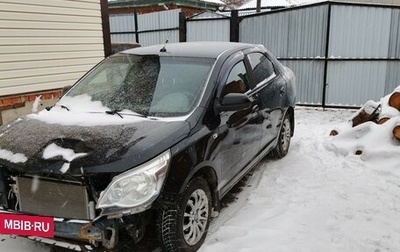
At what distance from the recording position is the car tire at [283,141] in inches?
211

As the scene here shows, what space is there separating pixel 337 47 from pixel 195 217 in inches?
287

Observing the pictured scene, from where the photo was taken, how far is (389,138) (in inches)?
208

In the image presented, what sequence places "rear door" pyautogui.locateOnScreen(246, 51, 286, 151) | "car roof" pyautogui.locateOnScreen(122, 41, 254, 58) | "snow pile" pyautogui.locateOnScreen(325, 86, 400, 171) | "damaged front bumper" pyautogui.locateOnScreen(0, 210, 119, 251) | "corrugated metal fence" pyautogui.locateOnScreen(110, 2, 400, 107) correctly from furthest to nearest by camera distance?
"corrugated metal fence" pyautogui.locateOnScreen(110, 2, 400, 107), "snow pile" pyautogui.locateOnScreen(325, 86, 400, 171), "rear door" pyautogui.locateOnScreen(246, 51, 286, 151), "car roof" pyautogui.locateOnScreen(122, 41, 254, 58), "damaged front bumper" pyautogui.locateOnScreen(0, 210, 119, 251)

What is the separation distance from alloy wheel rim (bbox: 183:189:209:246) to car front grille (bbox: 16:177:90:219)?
31.4 inches

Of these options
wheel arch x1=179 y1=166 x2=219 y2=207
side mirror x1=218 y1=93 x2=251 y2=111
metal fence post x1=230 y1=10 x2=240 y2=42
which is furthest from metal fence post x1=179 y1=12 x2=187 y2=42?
wheel arch x1=179 y1=166 x2=219 y2=207

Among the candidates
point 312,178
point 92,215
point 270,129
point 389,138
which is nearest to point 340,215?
point 312,178

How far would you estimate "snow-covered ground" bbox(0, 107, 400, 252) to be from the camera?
322 centimetres

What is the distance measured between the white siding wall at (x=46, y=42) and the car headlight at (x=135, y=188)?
4.98 meters

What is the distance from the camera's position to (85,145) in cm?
269

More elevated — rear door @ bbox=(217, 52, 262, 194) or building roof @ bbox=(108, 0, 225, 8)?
building roof @ bbox=(108, 0, 225, 8)

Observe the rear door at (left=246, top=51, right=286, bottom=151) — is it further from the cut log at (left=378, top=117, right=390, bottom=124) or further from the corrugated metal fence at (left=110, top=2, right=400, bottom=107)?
the corrugated metal fence at (left=110, top=2, right=400, bottom=107)

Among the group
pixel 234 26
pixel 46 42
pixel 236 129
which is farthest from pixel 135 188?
pixel 234 26

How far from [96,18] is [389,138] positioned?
637 cm

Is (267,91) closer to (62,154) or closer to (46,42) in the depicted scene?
(62,154)
